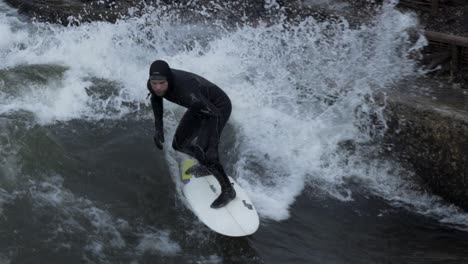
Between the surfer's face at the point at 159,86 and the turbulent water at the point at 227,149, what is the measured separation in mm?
1519

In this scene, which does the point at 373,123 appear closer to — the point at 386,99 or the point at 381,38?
the point at 386,99

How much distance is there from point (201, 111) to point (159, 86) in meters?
0.56

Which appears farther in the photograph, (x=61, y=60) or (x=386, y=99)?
(x=61, y=60)

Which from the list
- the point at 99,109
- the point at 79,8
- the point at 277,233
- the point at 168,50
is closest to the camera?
the point at 277,233

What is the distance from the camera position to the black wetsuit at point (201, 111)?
19.2 feet

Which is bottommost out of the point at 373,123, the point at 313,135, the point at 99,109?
the point at 99,109

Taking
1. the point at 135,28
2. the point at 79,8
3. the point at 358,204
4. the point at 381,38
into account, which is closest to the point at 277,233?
the point at 358,204

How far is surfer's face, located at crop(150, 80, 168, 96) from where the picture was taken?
5643mm

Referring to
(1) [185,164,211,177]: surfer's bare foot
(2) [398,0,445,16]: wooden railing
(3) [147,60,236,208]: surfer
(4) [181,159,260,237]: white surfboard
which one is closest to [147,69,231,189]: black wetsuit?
(3) [147,60,236,208]: surfer

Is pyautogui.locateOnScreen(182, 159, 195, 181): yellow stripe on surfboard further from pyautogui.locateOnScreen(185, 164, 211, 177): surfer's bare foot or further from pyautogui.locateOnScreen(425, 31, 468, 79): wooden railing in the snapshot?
pyautogui.locateOnScreen(425, 31, 468, 79): wooden railing

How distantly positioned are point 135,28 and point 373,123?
535 centimetres

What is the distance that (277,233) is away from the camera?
6312 mm

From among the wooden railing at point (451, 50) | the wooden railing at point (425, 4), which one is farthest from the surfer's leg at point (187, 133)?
the wooden railing at point (425, 4)

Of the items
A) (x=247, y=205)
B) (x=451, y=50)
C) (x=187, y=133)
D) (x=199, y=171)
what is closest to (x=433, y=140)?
(x=451, y=50)
